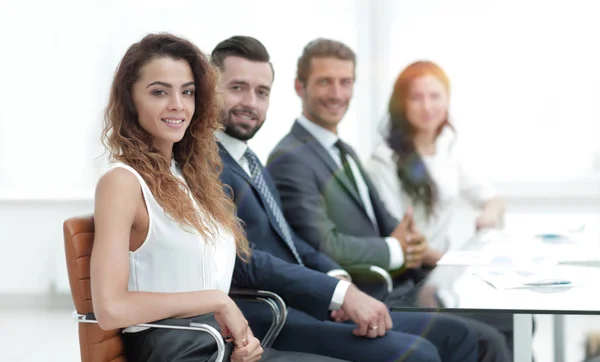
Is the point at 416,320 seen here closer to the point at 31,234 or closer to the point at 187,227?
the point at 187,227

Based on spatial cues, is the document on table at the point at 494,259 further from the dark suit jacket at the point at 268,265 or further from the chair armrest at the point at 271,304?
the chair armrest at the point at 271,304

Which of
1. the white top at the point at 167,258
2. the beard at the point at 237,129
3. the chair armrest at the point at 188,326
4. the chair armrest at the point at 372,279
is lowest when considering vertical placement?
the chair armrest at the point at 372,279

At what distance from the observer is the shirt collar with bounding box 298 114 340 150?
123 inches

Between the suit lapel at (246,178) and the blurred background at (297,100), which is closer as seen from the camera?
the suit lapel at (246,178)

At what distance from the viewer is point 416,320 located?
2.55 metres

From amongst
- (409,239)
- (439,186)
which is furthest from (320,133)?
(439,186)

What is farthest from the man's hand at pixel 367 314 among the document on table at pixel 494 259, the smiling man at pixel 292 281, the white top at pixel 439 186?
the white top at pixel 439 186

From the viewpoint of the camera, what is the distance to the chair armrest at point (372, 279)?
2783mm

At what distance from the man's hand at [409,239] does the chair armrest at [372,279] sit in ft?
0.64

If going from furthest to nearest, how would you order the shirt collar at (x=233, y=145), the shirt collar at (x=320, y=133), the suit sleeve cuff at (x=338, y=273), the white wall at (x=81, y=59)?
the white wall at (x=81, y=59) → the shirt collar at (x=320, y=133) → the suit sleeve cuff at (x=338, y=273) → the shirt collar at (x=233, y=145)

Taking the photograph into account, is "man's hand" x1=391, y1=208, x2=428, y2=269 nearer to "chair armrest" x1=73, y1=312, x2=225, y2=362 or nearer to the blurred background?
"chair armrest" x1=73, y1=312, x2=225, y2=362

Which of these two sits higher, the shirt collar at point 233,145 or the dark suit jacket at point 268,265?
the shirt collar at point 233,145

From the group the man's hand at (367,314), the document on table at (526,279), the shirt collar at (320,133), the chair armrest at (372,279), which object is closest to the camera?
the document on table at (526,279)

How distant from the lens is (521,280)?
2045mm
